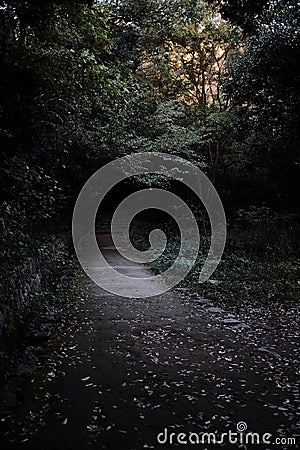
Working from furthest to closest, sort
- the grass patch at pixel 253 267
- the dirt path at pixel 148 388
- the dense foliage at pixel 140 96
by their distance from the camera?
the grass patch at pixel 253 267 → the dense foliage at pixel 140 96 → the dirt path at pixel 148 388

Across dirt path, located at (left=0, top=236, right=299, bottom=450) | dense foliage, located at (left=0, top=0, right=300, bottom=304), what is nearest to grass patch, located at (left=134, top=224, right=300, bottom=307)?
dirt path, located at (left=0, top=236, right=299, bottom=450)

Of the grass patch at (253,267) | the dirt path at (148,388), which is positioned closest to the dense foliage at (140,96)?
the dirt path at (148,388)

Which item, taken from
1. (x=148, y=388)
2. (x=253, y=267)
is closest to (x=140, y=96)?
(x=253, y=267)

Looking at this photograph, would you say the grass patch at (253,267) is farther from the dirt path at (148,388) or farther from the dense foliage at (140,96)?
the dense foliage at (140,96)

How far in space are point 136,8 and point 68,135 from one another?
501 centimetres

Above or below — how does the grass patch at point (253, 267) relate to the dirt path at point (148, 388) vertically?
above

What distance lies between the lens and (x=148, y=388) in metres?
3.43

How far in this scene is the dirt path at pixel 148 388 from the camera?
274 cm

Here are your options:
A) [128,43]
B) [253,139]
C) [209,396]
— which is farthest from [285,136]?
[209,396]

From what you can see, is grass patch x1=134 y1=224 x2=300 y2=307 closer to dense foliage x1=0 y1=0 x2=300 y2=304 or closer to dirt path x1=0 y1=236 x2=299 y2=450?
dirt path x1=0 y1=236 x2=299 y2=450

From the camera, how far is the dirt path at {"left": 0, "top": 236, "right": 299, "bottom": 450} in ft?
8.98

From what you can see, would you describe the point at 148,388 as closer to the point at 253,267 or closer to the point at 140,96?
A: the point at 253,267

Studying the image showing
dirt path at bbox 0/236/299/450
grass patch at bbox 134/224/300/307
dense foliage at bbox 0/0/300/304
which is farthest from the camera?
grass patch at bbox 134/224/300/307

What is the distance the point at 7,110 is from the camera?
5.81 metres
